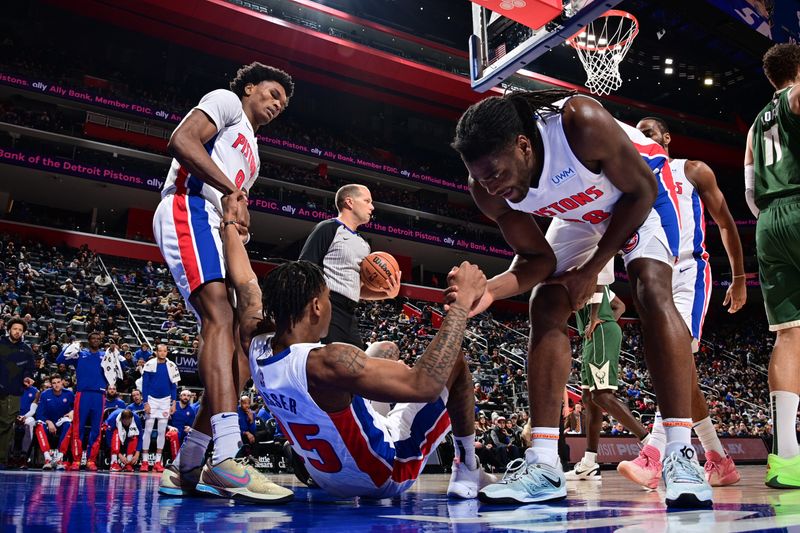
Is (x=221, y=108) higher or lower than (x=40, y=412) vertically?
higher

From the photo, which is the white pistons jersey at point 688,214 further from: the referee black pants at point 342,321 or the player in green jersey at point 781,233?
the referee black pants at point 342,321

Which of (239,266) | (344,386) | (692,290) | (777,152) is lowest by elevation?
(344,386)

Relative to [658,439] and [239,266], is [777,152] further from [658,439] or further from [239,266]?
[239,266]

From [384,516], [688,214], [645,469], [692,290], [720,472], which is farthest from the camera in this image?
[688,214]

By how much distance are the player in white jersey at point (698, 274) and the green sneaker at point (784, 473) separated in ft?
1.97

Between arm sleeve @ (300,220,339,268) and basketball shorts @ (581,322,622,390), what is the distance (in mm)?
2034

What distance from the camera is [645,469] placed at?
308 centimetres

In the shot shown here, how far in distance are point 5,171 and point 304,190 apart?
10034 mm

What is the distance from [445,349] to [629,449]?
30.7ft

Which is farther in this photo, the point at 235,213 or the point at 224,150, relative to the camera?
the point at 224,150

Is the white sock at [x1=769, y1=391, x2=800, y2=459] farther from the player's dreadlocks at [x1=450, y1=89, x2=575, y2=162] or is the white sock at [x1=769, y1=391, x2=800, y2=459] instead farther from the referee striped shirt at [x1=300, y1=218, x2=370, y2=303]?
the referee striped shirt at [x1=300, y1=218, x2=370, y2=303]

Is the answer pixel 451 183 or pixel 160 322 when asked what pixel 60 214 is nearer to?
pixel 160 322

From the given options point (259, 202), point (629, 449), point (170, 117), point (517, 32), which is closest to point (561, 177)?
point (517, 32)

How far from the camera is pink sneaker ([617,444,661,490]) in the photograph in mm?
3008
